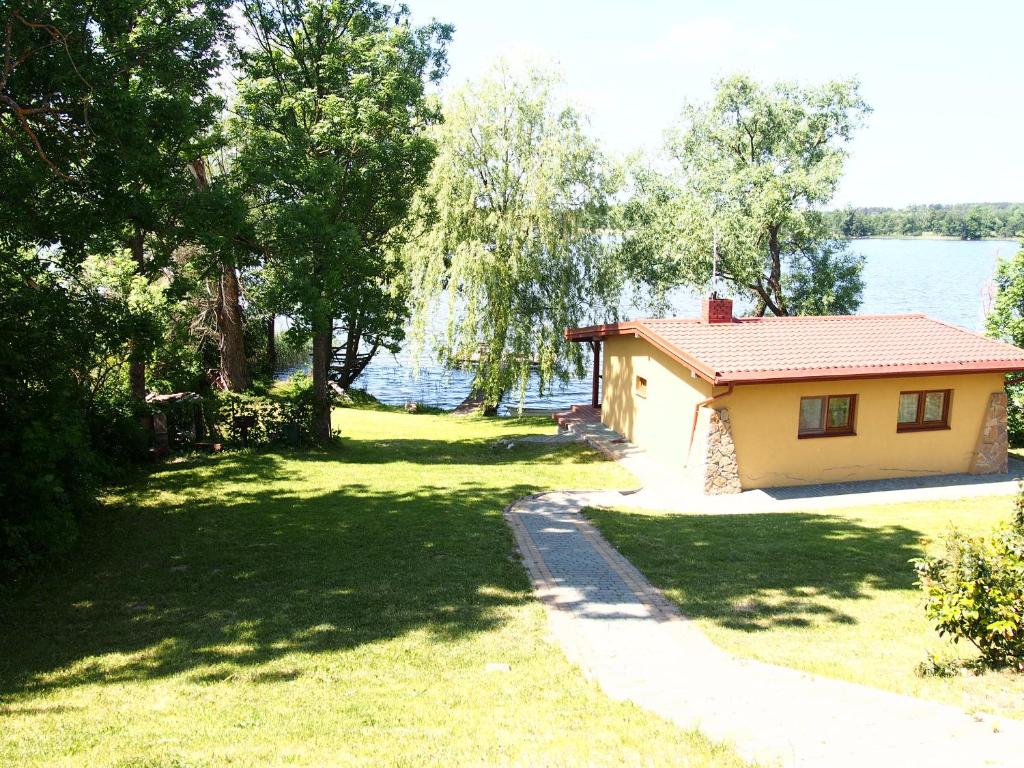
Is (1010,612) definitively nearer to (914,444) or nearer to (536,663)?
(536,663)

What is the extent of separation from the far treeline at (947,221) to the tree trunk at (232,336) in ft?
149

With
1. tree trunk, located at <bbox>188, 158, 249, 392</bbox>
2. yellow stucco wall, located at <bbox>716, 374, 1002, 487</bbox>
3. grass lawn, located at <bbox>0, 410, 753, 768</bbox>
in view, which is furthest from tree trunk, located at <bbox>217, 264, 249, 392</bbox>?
yellow stucco wall, located at <bbox>716, 374, 1002, 487</bbox>

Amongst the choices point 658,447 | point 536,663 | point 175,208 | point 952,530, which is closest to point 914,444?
point 658,447

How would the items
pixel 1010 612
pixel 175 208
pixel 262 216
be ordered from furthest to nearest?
1. pixel 262 216
2. pixel 175 208
3. pixel 1010 612

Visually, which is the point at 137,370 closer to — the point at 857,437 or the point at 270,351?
the point at 857,437

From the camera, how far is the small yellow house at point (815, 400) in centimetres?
1473

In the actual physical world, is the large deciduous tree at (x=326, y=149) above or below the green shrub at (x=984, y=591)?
above

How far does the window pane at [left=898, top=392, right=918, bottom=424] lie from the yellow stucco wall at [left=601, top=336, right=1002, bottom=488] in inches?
10.4

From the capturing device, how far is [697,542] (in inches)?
424

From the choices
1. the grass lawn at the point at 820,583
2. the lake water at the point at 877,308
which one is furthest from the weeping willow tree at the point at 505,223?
the grass lawn at the point at 820,583

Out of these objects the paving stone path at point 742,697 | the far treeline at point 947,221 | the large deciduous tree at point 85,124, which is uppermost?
the far treeline at point 947,221

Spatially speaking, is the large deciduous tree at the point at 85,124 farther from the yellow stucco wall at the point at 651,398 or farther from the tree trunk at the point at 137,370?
the yellow stucco wall at the point at 651,398

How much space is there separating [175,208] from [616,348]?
12.4 metres

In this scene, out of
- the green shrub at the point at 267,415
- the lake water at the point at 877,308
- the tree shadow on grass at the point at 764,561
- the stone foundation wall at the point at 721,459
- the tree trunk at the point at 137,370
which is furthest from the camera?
the lake water at the point at 877,308
